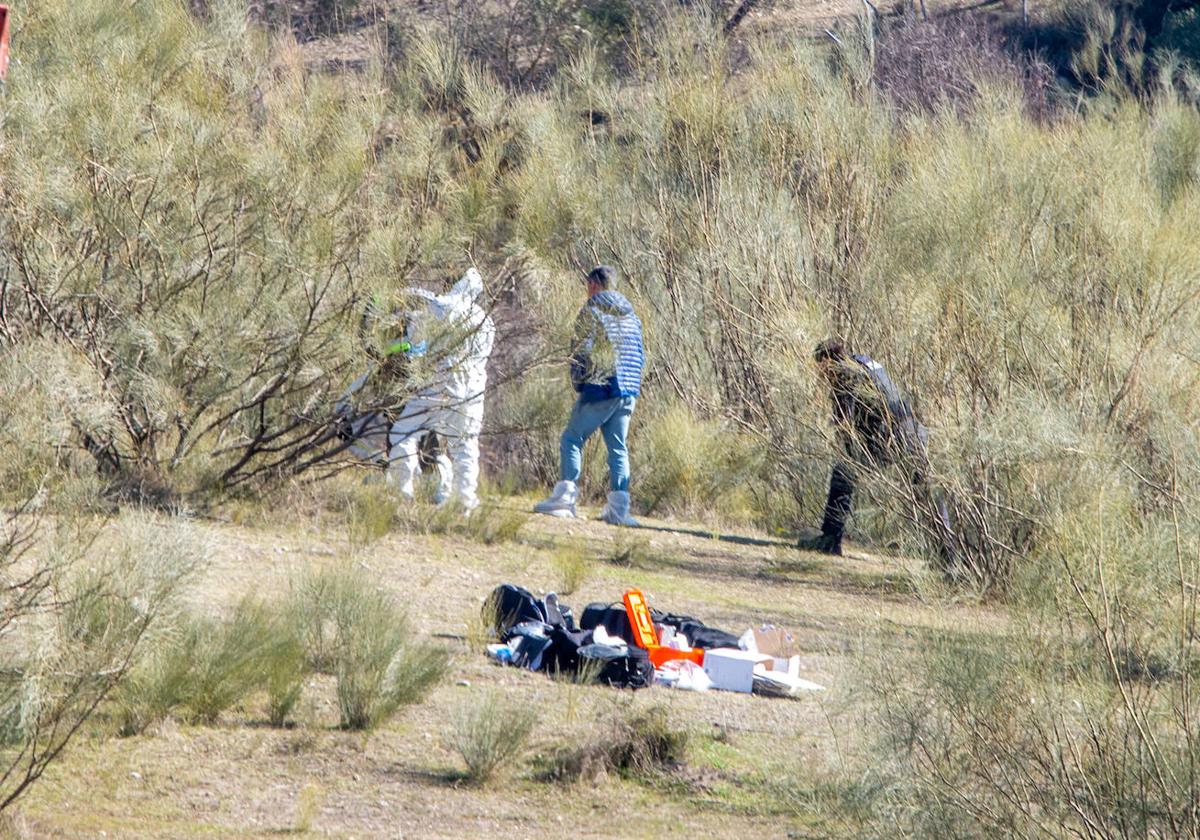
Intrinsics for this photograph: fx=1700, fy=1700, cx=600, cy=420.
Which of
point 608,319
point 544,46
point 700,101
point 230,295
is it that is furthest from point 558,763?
point 544,46

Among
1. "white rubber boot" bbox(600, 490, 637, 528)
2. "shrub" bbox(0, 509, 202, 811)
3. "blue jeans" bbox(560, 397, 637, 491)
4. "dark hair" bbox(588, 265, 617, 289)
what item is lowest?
"white rubber boot" bbox(600, 490, 637, 528)

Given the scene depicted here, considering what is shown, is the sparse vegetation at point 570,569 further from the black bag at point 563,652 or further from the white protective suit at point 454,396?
the black bag at point 563,652

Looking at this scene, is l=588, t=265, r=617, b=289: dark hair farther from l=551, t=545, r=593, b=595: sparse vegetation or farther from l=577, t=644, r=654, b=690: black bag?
l=577, t=644, r=654, b=690: black bag

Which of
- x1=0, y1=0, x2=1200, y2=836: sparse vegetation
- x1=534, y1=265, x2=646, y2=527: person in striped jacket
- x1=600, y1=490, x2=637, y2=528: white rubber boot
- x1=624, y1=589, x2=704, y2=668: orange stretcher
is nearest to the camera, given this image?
x1=0, y1=0, x2=1200, y2=836: sparse vegetation

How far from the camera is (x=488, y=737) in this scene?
567cm

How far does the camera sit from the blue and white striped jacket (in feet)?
34.5

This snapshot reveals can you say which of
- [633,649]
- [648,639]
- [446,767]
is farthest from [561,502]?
[446,767]

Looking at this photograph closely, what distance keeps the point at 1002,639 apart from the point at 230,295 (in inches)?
215

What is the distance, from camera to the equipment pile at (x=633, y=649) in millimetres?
6953

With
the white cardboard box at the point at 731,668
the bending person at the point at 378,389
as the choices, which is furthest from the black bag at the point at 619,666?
the bending person at the point at 378,389

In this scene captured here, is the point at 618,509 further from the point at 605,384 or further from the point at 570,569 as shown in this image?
the point at 570,569

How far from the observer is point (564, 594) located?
343 inches

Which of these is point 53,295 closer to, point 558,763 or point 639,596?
point 639,596

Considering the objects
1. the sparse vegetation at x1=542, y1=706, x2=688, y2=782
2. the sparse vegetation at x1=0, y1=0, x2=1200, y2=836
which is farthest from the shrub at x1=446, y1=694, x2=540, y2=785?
the sparse vegetation at x1=542, y1=706, x2=688, y2=782
